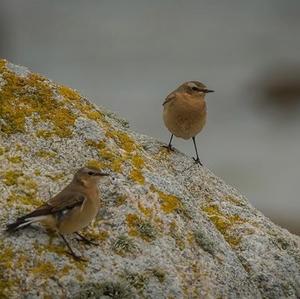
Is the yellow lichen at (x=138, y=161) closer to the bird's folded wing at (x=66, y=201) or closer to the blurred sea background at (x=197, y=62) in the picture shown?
the bird's folded wing at (x=66, y=201)

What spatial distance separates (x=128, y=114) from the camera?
118ft

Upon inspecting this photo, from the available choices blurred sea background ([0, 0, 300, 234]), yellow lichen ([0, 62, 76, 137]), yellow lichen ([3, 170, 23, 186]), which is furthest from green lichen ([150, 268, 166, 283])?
blurred sea background ([0, 0, 300, 234])

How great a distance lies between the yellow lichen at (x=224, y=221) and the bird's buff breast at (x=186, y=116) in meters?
2.29

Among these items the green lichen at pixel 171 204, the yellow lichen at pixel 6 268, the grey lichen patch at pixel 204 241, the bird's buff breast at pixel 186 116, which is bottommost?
the yellow lichen at pixel 6 268

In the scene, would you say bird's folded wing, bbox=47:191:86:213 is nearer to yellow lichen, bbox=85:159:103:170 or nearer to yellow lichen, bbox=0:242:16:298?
yellow lichen, bbox=0:242:16:298

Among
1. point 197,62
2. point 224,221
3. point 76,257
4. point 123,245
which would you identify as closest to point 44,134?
point 123,245

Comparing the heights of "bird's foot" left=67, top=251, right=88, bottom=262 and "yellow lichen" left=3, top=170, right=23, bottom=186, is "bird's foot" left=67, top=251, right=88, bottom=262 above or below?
below

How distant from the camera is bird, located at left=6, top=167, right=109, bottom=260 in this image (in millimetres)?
9297

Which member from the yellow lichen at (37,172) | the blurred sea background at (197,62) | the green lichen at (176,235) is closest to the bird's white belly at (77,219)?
the yellow lichen at (37,172)

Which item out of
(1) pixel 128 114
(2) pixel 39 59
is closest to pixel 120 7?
(2) pixel 39 59

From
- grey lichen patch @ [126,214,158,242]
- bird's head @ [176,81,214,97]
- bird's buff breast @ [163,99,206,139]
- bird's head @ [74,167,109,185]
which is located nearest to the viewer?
bird's head @ [74,167,109,185]

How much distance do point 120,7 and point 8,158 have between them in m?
38.0

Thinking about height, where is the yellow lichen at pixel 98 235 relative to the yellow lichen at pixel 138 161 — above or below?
below

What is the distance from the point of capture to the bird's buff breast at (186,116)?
13.4m
